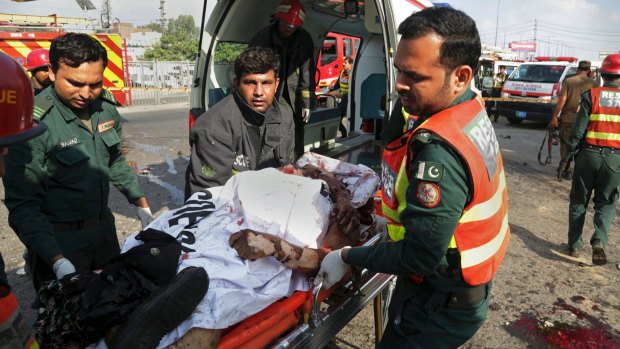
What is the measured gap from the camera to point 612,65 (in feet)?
12.8

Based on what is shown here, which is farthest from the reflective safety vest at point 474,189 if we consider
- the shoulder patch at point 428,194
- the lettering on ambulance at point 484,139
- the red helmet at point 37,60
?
the red helmet at point 37,60

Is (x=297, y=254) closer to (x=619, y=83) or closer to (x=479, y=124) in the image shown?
(x=479, y=124)

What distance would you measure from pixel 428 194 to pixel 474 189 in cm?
16

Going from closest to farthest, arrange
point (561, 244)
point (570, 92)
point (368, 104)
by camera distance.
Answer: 1. point (561, 244)
2. point (368, 104)
3. point (570, 92)

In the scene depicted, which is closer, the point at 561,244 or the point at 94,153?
the point at 94,153

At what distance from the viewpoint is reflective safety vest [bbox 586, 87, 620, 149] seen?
384 cm

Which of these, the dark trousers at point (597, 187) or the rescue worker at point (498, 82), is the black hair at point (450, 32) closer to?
the dark trousers at point (597, 187)

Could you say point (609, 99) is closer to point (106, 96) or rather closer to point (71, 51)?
point (106, 96)

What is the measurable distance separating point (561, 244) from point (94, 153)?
14.5 feet

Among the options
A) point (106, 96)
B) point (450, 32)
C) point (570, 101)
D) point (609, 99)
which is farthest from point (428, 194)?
point (570, 101)

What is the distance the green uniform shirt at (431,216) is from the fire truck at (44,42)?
872 cm

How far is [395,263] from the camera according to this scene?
1.36 m

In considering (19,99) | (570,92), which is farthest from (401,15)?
(570,92)

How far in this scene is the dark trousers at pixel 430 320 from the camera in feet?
4.84
